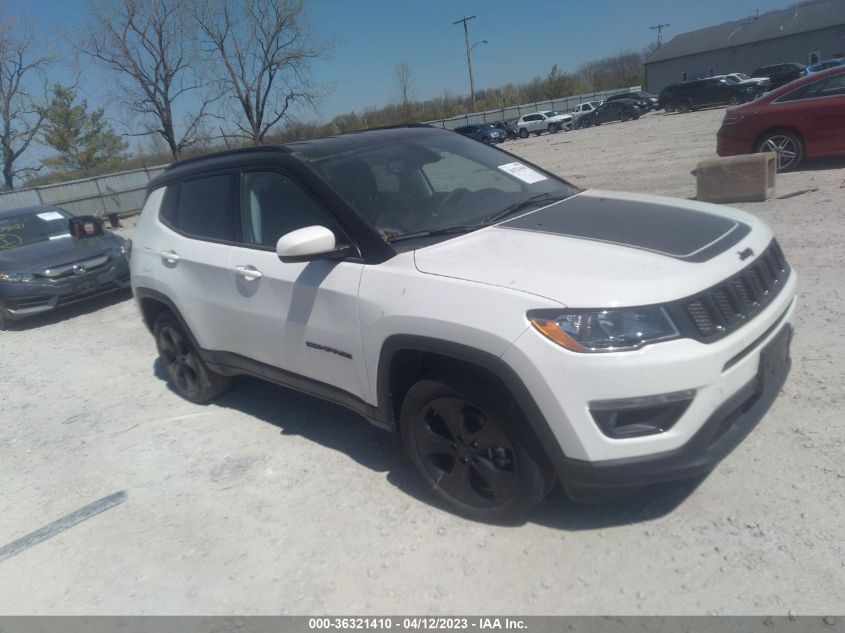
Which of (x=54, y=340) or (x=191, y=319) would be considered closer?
(x=191, y=319)

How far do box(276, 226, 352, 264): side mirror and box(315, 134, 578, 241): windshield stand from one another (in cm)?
25

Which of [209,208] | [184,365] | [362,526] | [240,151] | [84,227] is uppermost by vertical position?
[240,151]

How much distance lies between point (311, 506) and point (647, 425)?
1.84 meters

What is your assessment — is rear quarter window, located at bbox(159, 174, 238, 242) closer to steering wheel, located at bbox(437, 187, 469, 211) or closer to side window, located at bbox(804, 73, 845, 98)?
steering wheel, located at bbox(437, 187, 469, 211)

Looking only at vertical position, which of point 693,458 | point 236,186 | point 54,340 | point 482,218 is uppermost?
point 236,186

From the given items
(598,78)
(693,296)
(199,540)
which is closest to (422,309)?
(693,296)

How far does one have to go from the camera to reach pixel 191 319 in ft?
14.5

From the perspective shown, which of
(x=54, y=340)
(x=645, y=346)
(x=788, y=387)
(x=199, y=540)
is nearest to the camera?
(x=645, y=346)

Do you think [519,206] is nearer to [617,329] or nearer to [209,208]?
[617,329]

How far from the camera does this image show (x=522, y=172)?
4086 millimetres

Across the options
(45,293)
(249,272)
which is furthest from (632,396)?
(45,293)

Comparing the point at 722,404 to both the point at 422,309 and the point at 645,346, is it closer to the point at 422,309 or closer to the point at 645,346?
the point at 645,346

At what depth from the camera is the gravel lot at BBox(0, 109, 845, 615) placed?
2564 mm

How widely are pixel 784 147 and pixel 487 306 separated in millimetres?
8957
